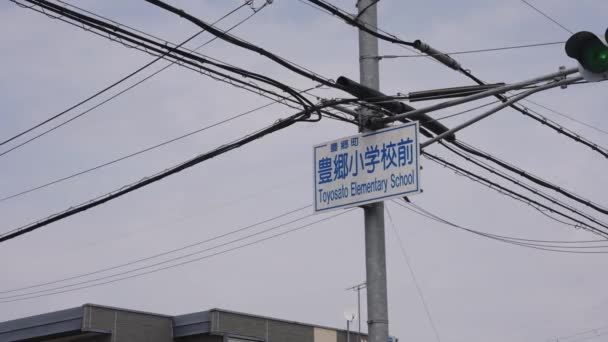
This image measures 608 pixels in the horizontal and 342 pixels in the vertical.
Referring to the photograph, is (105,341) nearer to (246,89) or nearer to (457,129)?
(246,89)

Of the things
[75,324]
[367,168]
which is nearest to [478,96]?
[367,168]

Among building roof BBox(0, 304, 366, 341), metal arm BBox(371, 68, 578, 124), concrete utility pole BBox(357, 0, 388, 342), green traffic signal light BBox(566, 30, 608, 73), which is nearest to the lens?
green traffic signal light BBox(566, 30, 608, 73)

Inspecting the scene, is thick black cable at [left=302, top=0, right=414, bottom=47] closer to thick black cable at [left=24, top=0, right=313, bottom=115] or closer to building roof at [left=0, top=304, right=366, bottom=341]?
thick black cable at [left=24, top=0, right=313, bottom=115]

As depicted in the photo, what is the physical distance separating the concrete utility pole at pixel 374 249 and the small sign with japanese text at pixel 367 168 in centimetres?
40

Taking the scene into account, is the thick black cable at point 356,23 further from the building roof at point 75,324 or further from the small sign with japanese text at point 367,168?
the building roof at point 75,324

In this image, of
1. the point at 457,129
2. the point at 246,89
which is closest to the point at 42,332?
the point at 246,89

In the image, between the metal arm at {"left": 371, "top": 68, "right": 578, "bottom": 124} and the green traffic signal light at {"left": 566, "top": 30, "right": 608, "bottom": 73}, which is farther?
the metal arm at {"left": 371, "top": 68, "right": 578, "bottom": 124}

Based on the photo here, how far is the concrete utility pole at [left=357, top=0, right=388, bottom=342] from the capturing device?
43.7 ft

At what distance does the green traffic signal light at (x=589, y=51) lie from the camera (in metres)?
9.53

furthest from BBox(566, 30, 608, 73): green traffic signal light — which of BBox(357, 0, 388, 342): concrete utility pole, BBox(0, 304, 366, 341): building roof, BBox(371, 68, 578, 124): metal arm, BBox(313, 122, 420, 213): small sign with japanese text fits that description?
BBox(0, 304, 366, 341): building roof

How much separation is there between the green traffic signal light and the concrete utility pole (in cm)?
484

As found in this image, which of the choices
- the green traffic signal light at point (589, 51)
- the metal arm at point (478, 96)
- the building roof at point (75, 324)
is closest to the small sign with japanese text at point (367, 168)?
the metal arm at point (478, 96)

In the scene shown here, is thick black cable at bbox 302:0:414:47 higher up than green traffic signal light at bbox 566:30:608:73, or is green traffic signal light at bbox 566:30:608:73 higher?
thick black cable at bbox 302:0:414:47

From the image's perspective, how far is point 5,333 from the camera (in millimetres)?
30703
